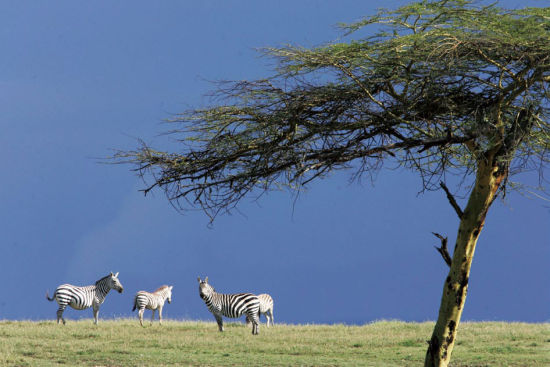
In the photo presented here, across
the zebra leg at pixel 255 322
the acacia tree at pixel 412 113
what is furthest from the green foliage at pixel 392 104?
the zebra leg at pixel 255 322

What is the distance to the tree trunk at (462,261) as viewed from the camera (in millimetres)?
9492

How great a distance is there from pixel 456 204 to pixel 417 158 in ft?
3.13

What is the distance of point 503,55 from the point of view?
8.41 metres

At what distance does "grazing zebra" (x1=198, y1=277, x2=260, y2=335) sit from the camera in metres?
17.6

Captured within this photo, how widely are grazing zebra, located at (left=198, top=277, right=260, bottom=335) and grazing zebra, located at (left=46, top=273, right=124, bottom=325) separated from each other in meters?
3.09

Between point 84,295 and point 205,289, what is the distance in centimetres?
406

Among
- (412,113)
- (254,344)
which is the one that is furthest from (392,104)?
(254,344)

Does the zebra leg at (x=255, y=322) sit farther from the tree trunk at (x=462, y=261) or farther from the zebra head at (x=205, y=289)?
the tree trunk at (x=462, y=261)

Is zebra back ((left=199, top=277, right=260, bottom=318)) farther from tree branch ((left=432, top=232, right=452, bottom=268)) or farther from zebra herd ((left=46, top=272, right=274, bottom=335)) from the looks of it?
tree branch ((left=432, top=232, right=452, bottom=268))

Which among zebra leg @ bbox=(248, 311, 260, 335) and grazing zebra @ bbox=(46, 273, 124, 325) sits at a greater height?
grazing zebra @ bbox=(46, 273, 124, 325)

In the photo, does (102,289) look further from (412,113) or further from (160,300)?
(412,113)

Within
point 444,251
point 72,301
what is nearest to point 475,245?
point 444,251

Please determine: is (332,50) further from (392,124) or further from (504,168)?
(504,168)

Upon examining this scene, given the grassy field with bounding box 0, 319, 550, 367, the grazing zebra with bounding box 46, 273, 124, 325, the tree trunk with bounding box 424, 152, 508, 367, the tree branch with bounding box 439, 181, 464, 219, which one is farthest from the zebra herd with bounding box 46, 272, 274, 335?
the tree branch with bounding box 439, 181, 464, 219
